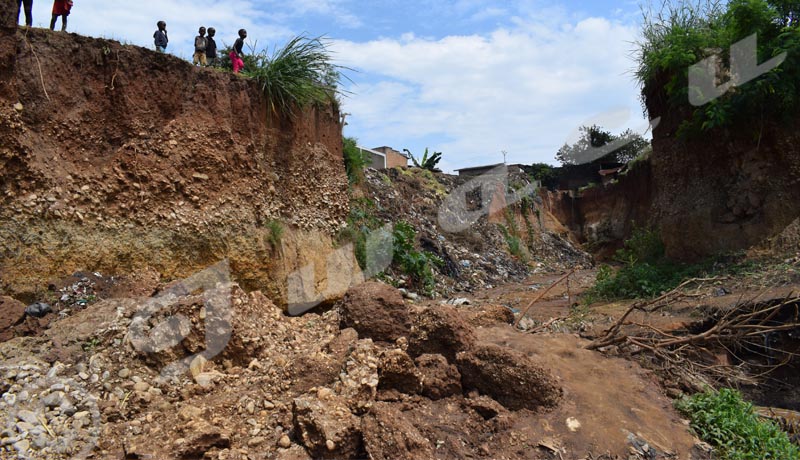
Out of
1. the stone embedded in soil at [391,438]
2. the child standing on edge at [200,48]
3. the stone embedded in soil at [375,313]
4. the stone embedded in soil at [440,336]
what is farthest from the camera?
the child standing on edge at [200,48]

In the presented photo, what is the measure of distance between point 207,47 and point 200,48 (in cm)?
12

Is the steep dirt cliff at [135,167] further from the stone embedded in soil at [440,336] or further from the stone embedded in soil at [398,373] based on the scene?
the stone embedded in soil at [398,373]

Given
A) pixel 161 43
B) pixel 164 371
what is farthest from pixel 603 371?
pixel 161 43

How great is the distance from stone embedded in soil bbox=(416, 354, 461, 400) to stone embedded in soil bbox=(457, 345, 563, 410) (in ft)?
0.41

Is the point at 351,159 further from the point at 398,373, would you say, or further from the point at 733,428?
the point at 733,428

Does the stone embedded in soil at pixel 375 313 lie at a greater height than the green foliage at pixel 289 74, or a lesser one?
lesser

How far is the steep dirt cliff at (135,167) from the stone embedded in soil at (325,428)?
2.70 m

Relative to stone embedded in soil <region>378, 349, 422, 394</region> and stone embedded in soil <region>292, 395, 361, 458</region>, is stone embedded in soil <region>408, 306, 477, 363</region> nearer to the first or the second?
stone embedded in soil <region>378, 349, 422, 394</region>

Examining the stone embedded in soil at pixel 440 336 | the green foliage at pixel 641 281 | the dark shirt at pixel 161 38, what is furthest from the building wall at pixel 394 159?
the stone embedded in soil at pixel 440 336

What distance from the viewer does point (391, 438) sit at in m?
3.46

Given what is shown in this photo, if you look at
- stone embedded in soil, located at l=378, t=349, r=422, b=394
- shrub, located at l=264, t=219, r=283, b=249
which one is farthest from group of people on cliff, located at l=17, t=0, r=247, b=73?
stone embedded in soil, located at l=378, t=349, r=422, b=394

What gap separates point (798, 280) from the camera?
23.7 feet

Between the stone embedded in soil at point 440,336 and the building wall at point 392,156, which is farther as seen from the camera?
the building wall at point 392,156

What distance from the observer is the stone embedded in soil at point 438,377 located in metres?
4.25
